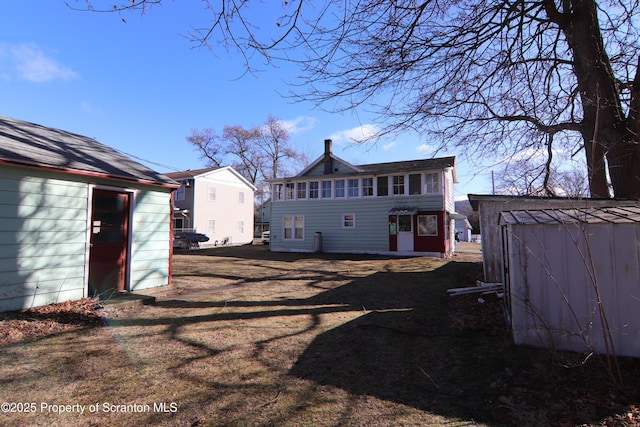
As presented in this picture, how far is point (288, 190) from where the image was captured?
22.8m

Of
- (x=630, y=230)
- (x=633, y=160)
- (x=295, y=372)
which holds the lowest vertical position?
(x=295, y=372)

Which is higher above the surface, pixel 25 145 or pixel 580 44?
pixel 580 44

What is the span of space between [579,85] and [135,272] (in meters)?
9.91

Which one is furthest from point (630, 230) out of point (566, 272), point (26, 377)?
point (26, 377)

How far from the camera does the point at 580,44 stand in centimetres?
604

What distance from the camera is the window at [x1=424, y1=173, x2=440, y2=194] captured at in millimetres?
18156

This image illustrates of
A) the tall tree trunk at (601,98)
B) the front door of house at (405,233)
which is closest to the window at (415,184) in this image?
the front door of house at (405,233)

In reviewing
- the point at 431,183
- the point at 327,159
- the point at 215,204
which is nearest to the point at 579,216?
the point at 431,183

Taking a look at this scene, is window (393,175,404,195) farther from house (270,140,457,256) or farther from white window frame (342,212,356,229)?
white window frame (342,212,356,229)

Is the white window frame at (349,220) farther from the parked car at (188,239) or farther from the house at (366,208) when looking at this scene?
the parked car at (188,239)

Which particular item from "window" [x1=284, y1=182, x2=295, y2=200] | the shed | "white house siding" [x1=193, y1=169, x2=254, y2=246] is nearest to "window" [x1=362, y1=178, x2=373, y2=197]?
"window" [x1=284, y1=182, x2=295, y2=200]

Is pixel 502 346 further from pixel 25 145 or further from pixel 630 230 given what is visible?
pixel 25 145

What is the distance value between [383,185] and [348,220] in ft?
9.85

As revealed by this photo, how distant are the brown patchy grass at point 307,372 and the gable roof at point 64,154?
2.99 m
